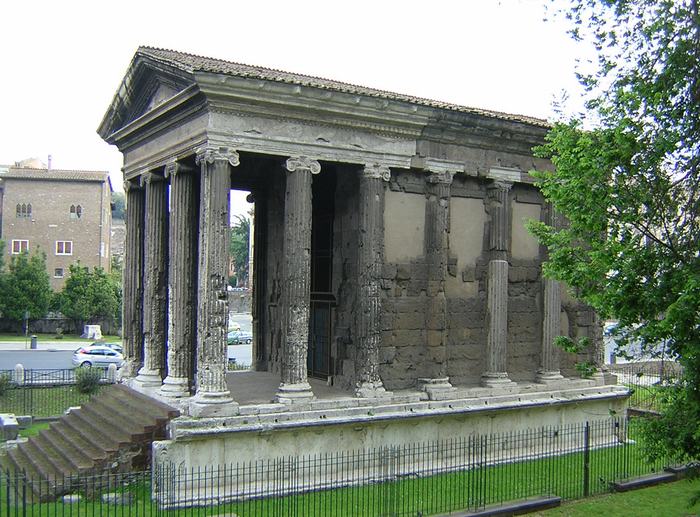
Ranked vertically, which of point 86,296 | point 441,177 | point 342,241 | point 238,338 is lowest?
point 238,338

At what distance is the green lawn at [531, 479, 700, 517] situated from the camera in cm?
1066

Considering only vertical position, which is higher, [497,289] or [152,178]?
[152,178]

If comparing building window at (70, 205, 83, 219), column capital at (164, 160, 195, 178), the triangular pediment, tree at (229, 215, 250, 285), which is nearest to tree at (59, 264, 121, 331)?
building window at (70, 205, 83, 219)

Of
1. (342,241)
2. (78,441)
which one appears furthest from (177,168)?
(78,441)

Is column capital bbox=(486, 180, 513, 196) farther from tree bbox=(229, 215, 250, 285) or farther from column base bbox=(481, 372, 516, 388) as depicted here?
tree bbox=(229, 215, 250, 285)

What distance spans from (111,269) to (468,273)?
44.2 m

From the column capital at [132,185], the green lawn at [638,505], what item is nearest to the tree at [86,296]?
the column capital at [132,185]

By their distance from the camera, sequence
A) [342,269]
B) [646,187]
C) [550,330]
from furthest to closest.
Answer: [550,330] → [342,269] → [646,187]

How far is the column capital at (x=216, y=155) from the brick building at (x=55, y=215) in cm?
3722

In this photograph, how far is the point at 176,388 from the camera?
12.2 m

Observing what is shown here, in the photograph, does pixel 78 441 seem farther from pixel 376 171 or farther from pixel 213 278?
pixel 376 171

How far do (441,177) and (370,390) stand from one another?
4.50 m

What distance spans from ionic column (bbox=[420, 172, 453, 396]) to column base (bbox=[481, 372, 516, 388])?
98 centimetres

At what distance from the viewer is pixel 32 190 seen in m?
46.3
